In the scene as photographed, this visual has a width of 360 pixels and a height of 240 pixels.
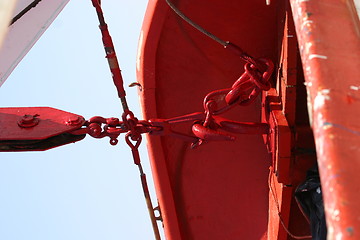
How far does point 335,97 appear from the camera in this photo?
169 centimetres

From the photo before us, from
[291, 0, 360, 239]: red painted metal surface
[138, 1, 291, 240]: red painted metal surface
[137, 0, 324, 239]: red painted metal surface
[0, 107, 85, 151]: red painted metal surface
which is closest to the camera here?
[291, 0, 360, 239]: red painted metal surface

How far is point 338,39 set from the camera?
1.88 meters

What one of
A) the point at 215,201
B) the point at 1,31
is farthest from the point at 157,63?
the point at 1,31

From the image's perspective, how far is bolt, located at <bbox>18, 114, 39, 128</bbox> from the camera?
3514 millimetres

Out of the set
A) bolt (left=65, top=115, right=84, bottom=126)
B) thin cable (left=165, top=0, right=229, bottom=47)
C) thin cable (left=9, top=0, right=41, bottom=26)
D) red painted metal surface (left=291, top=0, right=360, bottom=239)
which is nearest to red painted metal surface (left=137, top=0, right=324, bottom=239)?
thin cable (left=165, top=0, right=229, bottom=47)

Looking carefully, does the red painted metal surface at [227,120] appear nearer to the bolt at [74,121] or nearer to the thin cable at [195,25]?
the thin cable at [195,25]

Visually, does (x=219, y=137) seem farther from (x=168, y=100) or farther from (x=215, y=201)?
(x=215, y=201)

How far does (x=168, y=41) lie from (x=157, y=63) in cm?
18

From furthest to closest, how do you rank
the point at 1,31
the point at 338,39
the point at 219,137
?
the point at 219,137 → the point at 1,31 → the point at 338,39

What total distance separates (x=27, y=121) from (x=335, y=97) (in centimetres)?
226

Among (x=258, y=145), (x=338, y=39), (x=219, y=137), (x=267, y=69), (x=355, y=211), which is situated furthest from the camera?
(x=258, y=145)

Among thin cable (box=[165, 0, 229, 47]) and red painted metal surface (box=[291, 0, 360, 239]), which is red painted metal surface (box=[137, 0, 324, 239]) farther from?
red painted metal surface (box=[291, 0, 360, 239])

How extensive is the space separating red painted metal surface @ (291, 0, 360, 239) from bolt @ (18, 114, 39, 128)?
1.97 metres

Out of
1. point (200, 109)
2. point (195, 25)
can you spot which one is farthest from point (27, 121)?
point (200, 109)
